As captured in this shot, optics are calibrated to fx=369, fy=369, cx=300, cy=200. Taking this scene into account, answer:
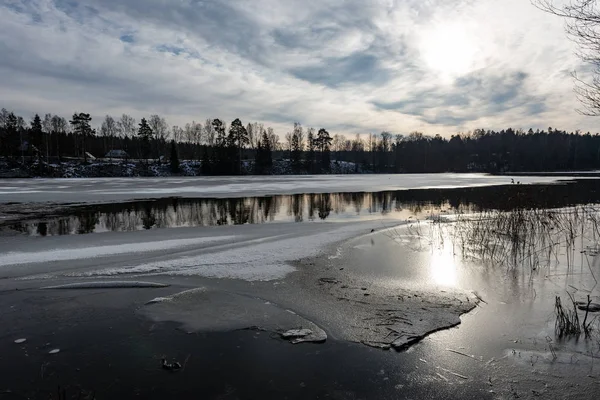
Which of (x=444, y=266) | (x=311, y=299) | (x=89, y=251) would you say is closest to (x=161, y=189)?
(x=89, y=251)

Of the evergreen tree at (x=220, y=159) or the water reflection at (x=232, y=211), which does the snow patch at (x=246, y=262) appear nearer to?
the water reflection at (x=232, y=211)

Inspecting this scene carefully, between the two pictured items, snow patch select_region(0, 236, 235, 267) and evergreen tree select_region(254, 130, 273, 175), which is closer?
snow patch select_region(0, 236, 235, 267)

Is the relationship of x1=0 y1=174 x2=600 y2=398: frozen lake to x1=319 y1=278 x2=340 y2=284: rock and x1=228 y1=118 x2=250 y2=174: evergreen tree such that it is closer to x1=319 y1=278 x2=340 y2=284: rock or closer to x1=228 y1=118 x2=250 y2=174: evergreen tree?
x1=319 y1=278 x2=340 y2=284: rock

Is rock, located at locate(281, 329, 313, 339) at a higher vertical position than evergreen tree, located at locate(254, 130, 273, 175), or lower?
lower

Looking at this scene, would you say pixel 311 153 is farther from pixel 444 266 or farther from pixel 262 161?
pixel 444 266

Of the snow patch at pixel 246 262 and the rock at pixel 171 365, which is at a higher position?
the snow patch at pixel 246 262

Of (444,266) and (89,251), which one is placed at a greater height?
(444,266)

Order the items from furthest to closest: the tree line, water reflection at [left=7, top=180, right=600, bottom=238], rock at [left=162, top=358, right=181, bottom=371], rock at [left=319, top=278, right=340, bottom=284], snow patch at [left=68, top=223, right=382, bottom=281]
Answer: the tree line
water reflection at [left=7, top=180, right=600, bottom=238]
snow patch at [left=68, top=223, right=382, bottom=281]
rock at [left=319, top=278, right=340, bottom=284]
rock at [left=162, top=358, right=181, bottom=371]

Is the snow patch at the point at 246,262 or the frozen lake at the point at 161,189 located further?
the frozen lake at the point at 161,189

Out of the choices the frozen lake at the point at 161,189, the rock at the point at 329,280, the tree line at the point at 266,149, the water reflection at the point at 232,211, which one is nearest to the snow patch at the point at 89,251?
the water reflection at the point at 232,211

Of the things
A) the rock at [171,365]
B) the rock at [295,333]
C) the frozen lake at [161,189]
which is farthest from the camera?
the frozen lake at [161,189]

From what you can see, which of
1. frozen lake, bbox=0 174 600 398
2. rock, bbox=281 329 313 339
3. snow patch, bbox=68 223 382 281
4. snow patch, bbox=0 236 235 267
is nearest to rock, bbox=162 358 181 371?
frozen lake, bbox=0 174 600 398

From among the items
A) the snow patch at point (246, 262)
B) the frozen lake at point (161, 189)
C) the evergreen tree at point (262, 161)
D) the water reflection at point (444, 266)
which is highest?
the evergreen tree at point (262, 161)

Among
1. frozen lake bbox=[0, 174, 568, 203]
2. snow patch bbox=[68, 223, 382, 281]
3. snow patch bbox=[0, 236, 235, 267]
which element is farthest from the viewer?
frozen lake bbox=[0, 174, 568, 203]
